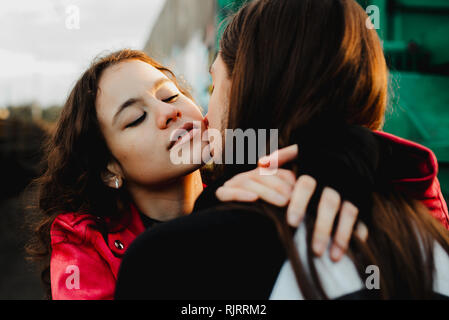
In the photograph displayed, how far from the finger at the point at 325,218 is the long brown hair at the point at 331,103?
22 millimetres

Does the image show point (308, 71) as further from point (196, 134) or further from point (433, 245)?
point (196, 134)

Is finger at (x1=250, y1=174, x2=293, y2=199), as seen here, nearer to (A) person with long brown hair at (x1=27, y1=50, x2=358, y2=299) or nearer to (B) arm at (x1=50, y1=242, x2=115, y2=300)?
(A) person with long brown hair at (x1=27, y1=50, x2=358, y2=299)

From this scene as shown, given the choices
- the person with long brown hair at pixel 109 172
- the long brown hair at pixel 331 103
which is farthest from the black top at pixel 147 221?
the long brown hair at pixel 331 103

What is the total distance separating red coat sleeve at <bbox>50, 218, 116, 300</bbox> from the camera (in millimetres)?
1430

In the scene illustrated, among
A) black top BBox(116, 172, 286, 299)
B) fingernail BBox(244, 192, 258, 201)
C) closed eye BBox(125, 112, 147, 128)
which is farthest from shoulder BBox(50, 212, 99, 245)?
fingernail BBox(244, 192, 258, 201)

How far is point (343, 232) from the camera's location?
0.80m

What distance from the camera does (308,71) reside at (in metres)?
1.00

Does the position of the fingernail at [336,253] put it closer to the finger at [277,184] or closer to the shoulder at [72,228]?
the finger at [277,184]

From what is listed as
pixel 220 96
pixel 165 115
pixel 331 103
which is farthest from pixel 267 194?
pixel 165 115

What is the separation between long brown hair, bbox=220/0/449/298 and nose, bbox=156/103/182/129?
53cm

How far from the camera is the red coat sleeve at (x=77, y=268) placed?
143 cm

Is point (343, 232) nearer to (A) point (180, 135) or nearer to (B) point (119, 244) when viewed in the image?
(A) point (180, 135)

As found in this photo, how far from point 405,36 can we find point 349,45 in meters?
2.98
